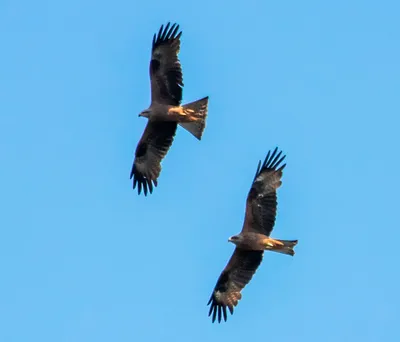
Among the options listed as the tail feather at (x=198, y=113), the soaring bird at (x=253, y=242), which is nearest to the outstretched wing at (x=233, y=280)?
the soaring bird at (x=253, y=242)

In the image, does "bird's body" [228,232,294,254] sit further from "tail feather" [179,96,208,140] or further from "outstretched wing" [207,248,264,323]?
"tail feather" [179,96,208,140]

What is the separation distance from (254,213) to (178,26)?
3.81m

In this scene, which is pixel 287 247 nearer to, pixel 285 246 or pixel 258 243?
pixel 285 246

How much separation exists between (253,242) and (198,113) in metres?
2.68

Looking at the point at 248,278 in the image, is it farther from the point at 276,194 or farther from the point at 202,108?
the point at 202,108

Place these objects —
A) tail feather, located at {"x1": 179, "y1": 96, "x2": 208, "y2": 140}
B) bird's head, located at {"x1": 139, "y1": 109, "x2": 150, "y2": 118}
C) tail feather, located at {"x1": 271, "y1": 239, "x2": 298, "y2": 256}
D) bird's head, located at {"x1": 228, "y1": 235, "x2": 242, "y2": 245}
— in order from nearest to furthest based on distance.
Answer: tail feather, located at {"x1": 271, "y1": 239, "x2": 298, "y2": 256} < bird's head, located at {"x1": 228, "y1": 235, "x2": 242, "y2": 245} < tail feather, located at {"x1": 179, "y1": 96, "x2": 208, "y2": 140} < bird's head, located at {"x1": 139, "y1": 109, "x2": 150, "y2": 118}

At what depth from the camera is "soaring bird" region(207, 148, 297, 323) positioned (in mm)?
20922

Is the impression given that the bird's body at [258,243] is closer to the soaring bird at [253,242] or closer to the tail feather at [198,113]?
the soaring bird at [253,242]

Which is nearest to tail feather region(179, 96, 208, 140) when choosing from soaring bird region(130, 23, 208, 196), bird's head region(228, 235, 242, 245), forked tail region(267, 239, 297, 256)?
soaring bird region(130, 23, 208, 196)

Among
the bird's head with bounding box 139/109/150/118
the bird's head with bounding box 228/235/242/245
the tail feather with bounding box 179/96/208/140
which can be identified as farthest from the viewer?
the bird's head with bounding box 139/109/150/118

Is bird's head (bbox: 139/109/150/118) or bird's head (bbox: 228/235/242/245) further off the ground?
bird's head (bbox: 139/109/150/118)

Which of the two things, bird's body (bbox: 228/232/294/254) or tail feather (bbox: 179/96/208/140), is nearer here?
bird's body (bbox: 228/232/294/254)

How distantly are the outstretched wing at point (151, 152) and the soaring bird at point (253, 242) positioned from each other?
2.23 metres

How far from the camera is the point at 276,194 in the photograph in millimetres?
21141
